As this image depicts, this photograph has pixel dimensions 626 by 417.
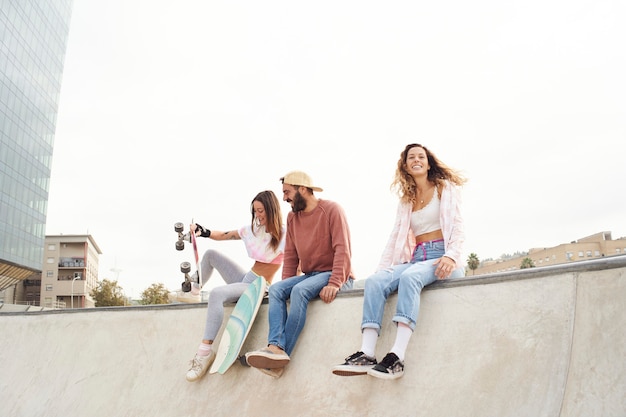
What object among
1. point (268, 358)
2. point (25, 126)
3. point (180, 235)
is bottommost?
point (268, 358)

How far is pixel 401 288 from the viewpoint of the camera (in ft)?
11.0

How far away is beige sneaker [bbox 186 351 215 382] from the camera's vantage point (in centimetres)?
438

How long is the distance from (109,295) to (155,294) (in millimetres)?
7550

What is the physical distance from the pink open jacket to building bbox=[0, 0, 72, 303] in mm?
47990

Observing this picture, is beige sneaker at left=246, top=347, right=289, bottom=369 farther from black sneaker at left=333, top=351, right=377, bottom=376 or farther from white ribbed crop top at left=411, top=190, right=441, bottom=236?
white ribbed crop top at left=411, top=190, right=441, bottom=236

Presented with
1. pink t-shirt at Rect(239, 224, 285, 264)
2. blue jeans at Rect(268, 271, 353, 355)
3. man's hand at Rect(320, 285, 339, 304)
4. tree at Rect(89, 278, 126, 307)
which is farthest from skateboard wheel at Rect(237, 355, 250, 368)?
tree at Rect(89, 278, 126, 307)

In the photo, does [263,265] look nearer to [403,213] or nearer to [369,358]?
[403,213]

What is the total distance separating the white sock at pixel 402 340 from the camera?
3.16 m

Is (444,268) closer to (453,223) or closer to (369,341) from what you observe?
(453,223)

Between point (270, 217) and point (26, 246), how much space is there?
49886 millimetres

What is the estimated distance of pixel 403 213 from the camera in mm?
4172

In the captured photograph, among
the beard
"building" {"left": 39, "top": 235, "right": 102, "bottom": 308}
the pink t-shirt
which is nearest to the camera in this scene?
the beard

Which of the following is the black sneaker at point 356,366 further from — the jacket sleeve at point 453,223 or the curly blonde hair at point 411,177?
the curly blonde hair at point 411,177

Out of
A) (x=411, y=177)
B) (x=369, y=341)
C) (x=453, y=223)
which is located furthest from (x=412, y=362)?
(x=411, y=177)
